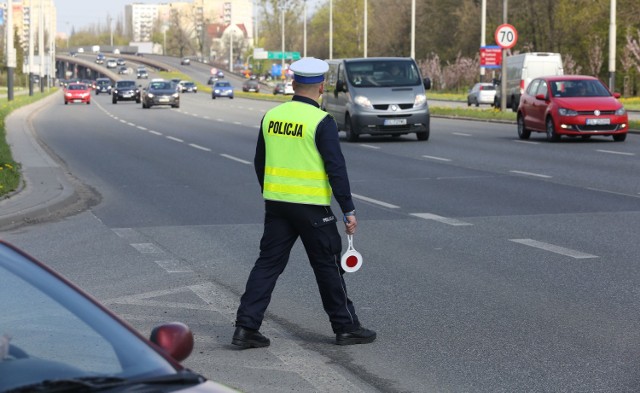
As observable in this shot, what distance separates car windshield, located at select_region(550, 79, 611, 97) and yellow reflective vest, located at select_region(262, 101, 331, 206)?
75.4 feet

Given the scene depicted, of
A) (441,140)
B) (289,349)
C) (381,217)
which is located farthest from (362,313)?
(441,140)

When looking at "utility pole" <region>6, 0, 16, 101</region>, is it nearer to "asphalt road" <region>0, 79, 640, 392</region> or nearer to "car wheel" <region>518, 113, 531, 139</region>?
"car wheel" <region>518, 113, 531, 139</region>

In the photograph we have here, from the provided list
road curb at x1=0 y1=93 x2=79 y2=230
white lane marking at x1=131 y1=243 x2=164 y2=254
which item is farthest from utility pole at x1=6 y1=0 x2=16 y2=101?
white lane marking at x1=131 y1=243 x2=164 y2=254

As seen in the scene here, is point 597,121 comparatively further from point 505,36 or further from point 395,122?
point 505,36

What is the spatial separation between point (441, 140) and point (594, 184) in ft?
43.3

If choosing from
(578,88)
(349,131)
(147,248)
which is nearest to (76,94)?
(349,131)

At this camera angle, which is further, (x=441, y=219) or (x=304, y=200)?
(x=441, y=219)

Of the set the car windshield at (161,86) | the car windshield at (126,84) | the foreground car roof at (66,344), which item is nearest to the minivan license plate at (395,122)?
the foreground car roof at (66,344)

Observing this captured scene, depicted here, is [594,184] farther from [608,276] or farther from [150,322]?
[150,322]

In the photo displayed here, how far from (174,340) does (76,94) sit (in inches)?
3019

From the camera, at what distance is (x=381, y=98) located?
31.1 meters

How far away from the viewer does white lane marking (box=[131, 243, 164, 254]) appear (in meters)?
12.2

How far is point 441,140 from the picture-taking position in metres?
32.2

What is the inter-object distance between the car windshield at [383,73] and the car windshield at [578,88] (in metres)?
3.45
